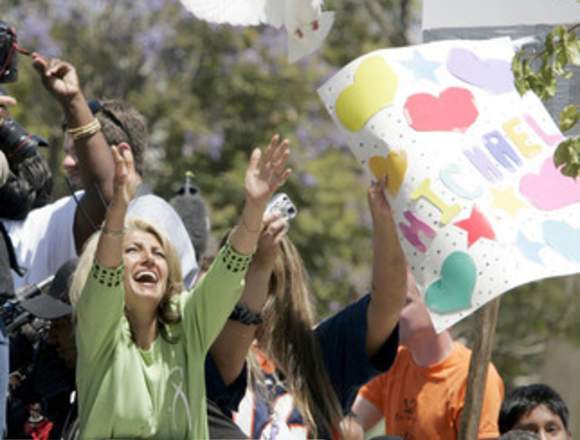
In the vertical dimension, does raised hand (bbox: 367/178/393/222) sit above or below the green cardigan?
above

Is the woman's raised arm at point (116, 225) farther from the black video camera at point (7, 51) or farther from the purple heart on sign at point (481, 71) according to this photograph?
the purple heart on sign at point (481, 71)

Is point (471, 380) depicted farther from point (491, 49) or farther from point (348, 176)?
point (348, 176)

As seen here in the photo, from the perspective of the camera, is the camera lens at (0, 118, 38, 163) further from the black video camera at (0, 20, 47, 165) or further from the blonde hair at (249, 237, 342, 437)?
the blonde hair at (249, 237, 342, 437)

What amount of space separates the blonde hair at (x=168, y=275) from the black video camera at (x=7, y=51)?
725 millimetres

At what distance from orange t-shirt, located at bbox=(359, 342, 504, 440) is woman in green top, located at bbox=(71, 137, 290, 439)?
1.31 metres

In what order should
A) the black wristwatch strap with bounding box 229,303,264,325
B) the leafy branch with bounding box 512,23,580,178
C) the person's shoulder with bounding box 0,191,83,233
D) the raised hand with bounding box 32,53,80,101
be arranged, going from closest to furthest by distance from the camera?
the leafy branch with bounding box 512,23,580,178, the black wristwatch strap with bounding box 229,303,264,325, the raised hand with bounding box 32,53,80,101, the person's shoulder with bounding box 0,191,83,233

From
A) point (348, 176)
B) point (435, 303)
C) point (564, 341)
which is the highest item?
point (435, 303)

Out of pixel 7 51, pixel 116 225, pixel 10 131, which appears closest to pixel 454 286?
pixel 116 225

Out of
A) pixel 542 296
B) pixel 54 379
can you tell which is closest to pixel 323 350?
pixel 54 379

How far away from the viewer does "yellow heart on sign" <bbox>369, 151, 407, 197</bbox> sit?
575 centimetres

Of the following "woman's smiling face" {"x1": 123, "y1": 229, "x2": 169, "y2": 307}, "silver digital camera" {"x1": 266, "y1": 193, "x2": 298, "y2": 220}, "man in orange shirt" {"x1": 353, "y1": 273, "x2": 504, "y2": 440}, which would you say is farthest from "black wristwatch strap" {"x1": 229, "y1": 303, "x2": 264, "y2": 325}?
"man in orange shirt" {"x1": 353, "y1": 273, "x2": 504, "y2": 440}

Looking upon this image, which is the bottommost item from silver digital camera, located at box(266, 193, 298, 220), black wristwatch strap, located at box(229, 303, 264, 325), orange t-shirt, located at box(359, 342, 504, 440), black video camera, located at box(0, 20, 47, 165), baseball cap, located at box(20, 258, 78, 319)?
orange t-shirt, located at box(359, 342, 504, 440)

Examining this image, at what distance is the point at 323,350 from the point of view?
6.03 metres

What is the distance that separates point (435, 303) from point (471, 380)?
544mm
